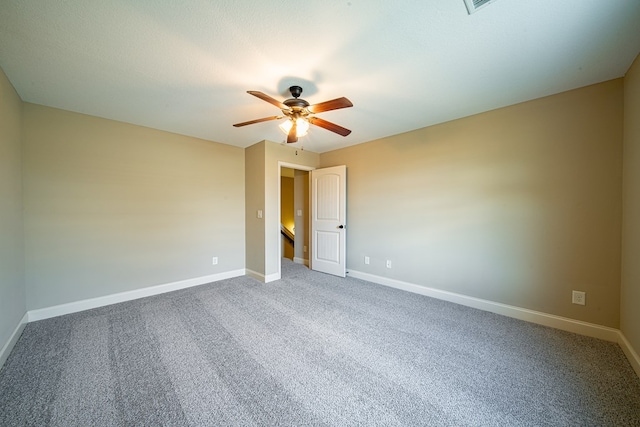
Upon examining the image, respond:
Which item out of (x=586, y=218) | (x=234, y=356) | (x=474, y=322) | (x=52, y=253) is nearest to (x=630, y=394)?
(x=474, y=322)

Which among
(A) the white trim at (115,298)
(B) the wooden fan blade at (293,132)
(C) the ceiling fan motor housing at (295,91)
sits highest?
(C) the ceiling fan motor housing at (295,91)

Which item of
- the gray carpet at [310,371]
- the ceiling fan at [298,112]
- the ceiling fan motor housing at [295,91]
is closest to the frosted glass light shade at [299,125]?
the ceiling fan at [298,112]

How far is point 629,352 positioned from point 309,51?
11.4 ft

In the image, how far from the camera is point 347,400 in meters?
1.45

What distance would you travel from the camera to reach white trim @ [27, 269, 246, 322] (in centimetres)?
253

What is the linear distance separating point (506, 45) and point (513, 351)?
245 centimetres

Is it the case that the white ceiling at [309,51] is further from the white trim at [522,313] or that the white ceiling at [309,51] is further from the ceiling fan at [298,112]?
the white trim at [522,313]

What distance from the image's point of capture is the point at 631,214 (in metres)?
1.87

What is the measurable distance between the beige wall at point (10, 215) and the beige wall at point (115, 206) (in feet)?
0.56

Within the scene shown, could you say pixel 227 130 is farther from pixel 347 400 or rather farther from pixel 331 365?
pixel 347 400

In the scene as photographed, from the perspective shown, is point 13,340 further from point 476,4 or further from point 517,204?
point 517,204

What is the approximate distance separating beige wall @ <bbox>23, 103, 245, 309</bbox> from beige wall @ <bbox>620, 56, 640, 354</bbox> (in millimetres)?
4688

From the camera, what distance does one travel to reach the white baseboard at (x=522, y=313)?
2123 millimetres

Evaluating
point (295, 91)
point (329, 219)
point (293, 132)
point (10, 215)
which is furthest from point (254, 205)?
point (10, 215)
